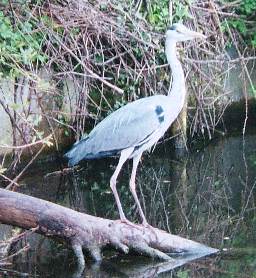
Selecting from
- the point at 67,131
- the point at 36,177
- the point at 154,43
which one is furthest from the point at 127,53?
the point at 36,177

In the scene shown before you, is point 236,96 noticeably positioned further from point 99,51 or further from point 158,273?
point 158,273

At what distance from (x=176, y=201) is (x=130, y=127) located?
5.04 ft

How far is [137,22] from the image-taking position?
31.2 ft

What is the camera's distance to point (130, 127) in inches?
278

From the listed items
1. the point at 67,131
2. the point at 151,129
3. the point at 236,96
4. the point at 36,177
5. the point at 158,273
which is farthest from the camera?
the point at 236,96

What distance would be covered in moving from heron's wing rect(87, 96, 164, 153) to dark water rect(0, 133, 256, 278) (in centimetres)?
86

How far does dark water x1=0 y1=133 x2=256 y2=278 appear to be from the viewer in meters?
6.20

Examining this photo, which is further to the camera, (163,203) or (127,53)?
(127,53)

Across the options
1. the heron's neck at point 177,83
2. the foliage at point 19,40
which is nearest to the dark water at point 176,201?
the heron's neck at point 177,83

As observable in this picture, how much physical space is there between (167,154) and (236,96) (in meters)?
2.15

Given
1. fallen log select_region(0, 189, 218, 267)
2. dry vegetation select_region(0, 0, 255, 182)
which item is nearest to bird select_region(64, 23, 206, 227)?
fallen log select_region(0, 189, 218, 267)

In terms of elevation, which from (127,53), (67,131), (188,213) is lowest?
(188,213)

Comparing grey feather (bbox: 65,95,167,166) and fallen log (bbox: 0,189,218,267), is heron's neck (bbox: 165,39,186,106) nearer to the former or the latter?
grey feather (bbox: 65,95,167,166)

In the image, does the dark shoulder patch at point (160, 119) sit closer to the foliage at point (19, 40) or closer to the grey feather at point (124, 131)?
the grey feather at point (124, 131)
